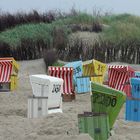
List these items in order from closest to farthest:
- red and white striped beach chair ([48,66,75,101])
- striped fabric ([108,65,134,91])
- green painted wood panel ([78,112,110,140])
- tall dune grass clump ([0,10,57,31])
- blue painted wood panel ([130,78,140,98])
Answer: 1. green painted wood panel ([78,112,110,140])
2. blue painted wood panel ([130,78,140,98])
3. red and white striped beach chair ([48,66,75,101])
4. striped fabric ([108,65,134,91])
5. tall dune grass clump ([0,10,57,31])

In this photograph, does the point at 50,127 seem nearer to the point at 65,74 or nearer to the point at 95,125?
the point at 95,125

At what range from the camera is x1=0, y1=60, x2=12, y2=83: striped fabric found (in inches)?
933

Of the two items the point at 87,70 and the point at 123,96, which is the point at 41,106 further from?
the point at 87,70

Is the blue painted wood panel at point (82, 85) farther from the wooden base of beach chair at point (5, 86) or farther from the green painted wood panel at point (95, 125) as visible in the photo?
the green painted wood panel at point (95, 125)

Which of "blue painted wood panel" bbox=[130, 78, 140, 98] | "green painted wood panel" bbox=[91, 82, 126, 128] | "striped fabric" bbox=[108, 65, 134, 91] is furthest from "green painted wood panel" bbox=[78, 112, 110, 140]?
"striped fabric" bbox=[108, 65, 134, 91]

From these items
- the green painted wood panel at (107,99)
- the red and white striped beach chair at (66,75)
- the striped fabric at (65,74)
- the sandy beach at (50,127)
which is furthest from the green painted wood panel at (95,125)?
the striped fabric at (65,74)

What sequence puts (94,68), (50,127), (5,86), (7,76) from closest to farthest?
(50,127) < (7,76) < (5,86) < (94,68)

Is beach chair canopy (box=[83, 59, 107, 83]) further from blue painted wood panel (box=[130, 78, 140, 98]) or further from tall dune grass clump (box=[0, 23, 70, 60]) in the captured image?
tall dune grass clump (box=[0, 23, 70, 60])

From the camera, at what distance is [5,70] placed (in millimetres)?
23781

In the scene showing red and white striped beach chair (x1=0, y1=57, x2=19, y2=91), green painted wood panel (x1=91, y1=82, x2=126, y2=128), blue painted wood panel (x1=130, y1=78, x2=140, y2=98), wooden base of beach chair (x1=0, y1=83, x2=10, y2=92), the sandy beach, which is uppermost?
green painted wood panel (x1=91, y1=82, x2=126, y2=128)

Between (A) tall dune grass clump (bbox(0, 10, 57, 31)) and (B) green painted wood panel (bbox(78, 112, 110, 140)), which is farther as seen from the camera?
(A) tall dune grass clump (bbox(0, 10, 57, 31))

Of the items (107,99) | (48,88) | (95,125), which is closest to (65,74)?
(48,88)

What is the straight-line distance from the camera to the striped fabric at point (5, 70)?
77.7 ft

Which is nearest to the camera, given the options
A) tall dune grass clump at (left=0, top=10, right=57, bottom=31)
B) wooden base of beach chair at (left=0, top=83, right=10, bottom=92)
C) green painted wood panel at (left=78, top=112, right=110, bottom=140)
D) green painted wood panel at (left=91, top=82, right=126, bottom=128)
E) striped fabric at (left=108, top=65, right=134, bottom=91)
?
green painted wood panel at (left=78, top=112, right=110, bottom=140)
